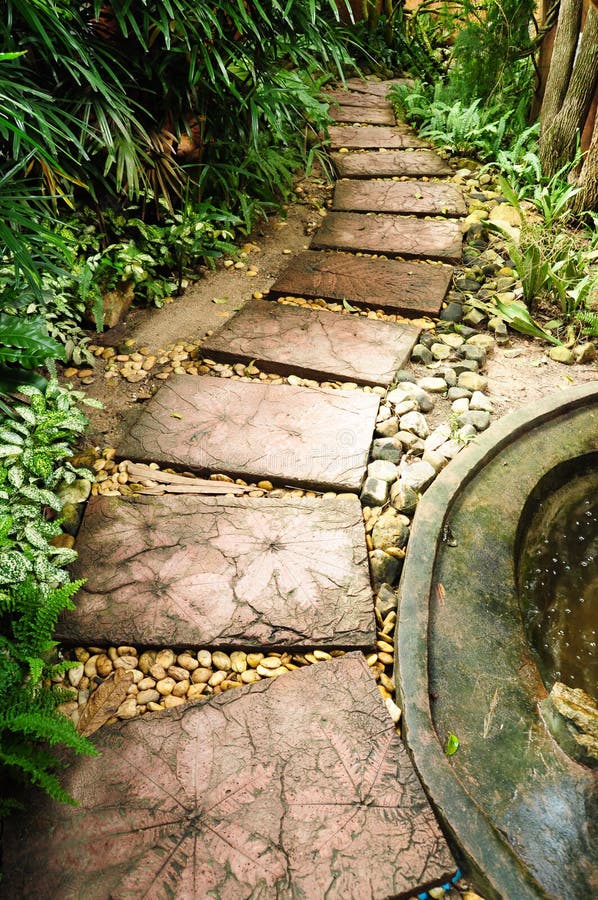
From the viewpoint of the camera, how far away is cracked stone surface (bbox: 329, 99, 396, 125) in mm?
5547

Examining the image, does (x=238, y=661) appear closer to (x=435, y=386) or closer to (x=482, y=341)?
(x=435, y=386)

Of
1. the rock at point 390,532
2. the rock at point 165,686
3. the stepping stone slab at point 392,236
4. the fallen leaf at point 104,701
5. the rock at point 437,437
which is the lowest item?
the fallen leaf at point 104,701

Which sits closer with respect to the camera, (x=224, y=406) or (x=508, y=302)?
(x=224, y=406)

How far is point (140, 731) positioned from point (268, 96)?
3293mm

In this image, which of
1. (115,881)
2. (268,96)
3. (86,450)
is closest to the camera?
(115,881)

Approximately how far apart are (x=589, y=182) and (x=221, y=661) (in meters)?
3.59

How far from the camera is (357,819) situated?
1.26 meters

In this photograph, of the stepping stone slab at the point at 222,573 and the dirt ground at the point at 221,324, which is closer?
the stepping stone slab at the point at 222,573

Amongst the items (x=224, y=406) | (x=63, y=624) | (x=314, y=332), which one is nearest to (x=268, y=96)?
→ (x=314, y=332)

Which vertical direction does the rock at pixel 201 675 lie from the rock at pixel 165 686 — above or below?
above

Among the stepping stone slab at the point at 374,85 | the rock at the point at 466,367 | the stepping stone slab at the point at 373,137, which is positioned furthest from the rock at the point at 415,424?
the stepping stone slab at the point at 374,85

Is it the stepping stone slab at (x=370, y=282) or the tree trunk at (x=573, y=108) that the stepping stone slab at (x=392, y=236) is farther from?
the tree trunk at (x=573, y=108)

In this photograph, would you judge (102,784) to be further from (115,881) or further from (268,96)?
(268,96)

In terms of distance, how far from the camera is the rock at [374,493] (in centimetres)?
202
